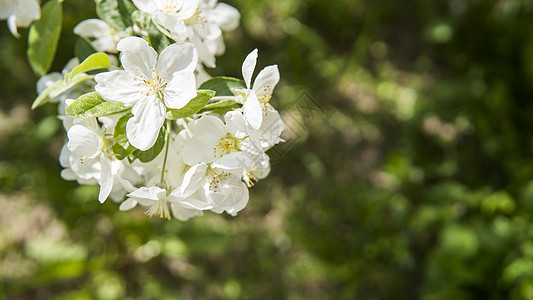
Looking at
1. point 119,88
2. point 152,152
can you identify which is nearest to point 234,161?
point 152,152

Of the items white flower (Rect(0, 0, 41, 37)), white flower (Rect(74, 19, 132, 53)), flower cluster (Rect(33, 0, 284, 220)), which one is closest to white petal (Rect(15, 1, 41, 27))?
white flower (Rect(0, 0, 41, 37))

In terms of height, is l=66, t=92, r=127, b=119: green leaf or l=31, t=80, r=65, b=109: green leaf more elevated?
l=66, t=92, r=127, b=119: green leaf

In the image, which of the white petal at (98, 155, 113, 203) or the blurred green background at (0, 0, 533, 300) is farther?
the blurred green background at (0, 0, 533, 300)

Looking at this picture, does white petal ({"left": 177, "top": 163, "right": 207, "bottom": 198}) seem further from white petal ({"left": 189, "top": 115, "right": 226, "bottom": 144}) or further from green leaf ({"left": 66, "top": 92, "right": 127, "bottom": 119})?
green leaf ({"left": 66, "top": 92, "right": 127, "bottom": 119})

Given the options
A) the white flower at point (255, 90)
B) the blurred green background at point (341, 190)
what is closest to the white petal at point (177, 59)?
the white flower at point (255, 90)

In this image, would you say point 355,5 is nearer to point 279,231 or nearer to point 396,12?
point 396,12

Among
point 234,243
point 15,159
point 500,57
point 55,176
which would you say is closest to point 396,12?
point 500,57

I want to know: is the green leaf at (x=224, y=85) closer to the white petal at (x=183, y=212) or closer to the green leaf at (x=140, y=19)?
the green leaf at (x=140, y=19)
